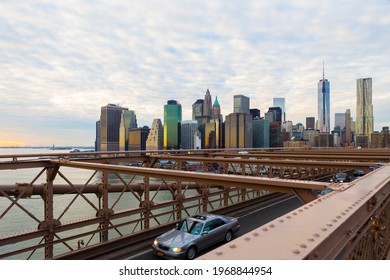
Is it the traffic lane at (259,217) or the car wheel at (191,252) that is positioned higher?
the car wheel at (191,252)

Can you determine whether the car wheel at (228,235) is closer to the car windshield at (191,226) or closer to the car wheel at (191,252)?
the car windshield at (191,226)

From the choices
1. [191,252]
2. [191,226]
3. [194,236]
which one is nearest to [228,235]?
[191,226]

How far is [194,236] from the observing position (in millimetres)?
10297

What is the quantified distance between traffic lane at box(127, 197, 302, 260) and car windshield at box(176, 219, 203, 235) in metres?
1.19

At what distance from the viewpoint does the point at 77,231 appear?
31891 millimetres

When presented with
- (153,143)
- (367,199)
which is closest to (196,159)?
(367,199)

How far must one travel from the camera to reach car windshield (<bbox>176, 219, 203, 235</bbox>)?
35.0ft

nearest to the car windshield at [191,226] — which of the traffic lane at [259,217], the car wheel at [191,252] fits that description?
the car wheel at [191,252]

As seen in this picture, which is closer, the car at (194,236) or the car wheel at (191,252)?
the car at (194,236)

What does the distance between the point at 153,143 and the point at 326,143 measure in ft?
319

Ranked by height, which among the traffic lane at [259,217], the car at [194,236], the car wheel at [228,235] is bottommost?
the traffic lane at [259,217]

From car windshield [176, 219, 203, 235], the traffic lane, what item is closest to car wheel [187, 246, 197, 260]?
car windshield [176, 219, 203, 235]

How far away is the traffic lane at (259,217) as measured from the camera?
10.3m
